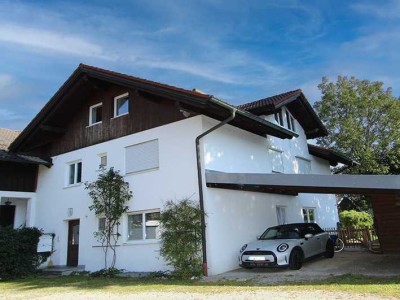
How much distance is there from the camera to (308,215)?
19.7 meters

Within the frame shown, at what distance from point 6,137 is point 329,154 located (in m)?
18.8

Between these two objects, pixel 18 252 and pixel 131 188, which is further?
pixel 131 188

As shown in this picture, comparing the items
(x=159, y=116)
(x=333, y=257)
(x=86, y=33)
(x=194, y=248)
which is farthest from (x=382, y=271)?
(x=86, y=33)

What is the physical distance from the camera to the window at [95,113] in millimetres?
17312

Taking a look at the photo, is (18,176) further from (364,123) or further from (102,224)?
(364,123)

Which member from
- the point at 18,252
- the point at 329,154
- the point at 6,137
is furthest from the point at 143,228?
the point at 329,154

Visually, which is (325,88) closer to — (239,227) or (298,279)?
(239,227)

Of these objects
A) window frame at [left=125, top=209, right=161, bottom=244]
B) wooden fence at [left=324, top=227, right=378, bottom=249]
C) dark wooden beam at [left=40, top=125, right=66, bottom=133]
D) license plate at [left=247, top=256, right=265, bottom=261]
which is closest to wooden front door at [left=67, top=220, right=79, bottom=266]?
window frame at [left=125, top=209, right=161, bottom=244]

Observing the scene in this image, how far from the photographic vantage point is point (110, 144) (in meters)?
16.0

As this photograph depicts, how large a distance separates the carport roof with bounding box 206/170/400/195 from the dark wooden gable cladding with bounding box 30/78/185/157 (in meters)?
2.95

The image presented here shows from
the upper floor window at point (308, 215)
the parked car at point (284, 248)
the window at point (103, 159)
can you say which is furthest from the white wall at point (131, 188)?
the upper floor window at point (308, 215)

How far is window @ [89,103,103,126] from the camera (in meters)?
17.3

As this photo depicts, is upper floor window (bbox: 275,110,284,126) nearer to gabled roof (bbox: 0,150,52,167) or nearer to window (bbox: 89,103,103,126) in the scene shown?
window (bbox: 89,103,103,126)

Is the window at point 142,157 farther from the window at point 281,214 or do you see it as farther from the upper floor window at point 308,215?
the upper floor window at point 308,215
